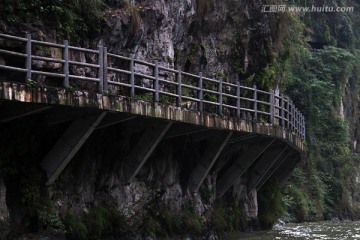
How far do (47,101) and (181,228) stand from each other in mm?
7380

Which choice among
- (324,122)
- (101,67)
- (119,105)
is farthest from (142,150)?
(324,122)

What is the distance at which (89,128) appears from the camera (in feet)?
43.2

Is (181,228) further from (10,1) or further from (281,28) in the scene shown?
(281,28)

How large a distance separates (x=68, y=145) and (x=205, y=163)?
6.68 meters

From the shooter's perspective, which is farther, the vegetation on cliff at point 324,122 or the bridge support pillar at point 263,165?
the vegetation on cliff at point 324,122

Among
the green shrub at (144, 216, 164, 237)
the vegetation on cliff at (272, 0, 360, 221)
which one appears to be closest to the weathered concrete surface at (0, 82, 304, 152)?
the green shrub at (144, 216, 164, 237)

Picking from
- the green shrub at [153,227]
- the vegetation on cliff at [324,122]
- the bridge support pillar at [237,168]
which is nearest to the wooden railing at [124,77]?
the bridge support pillar at [237,168]

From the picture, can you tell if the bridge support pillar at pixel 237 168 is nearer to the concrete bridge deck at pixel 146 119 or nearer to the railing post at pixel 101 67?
the concrete bridge deck at pixel 146 119

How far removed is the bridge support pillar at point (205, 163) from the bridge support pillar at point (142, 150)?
3.49m

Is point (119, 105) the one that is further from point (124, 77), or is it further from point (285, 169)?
point (285, 169)

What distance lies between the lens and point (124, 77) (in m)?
17.2

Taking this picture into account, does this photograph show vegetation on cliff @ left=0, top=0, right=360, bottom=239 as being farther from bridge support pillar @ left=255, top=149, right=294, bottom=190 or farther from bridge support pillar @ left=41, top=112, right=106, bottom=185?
bridge support pillar @ left=255, top=149, right=294, bottom=190

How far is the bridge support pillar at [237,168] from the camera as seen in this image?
21.9 meters

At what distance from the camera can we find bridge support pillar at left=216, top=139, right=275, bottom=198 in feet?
71.8
